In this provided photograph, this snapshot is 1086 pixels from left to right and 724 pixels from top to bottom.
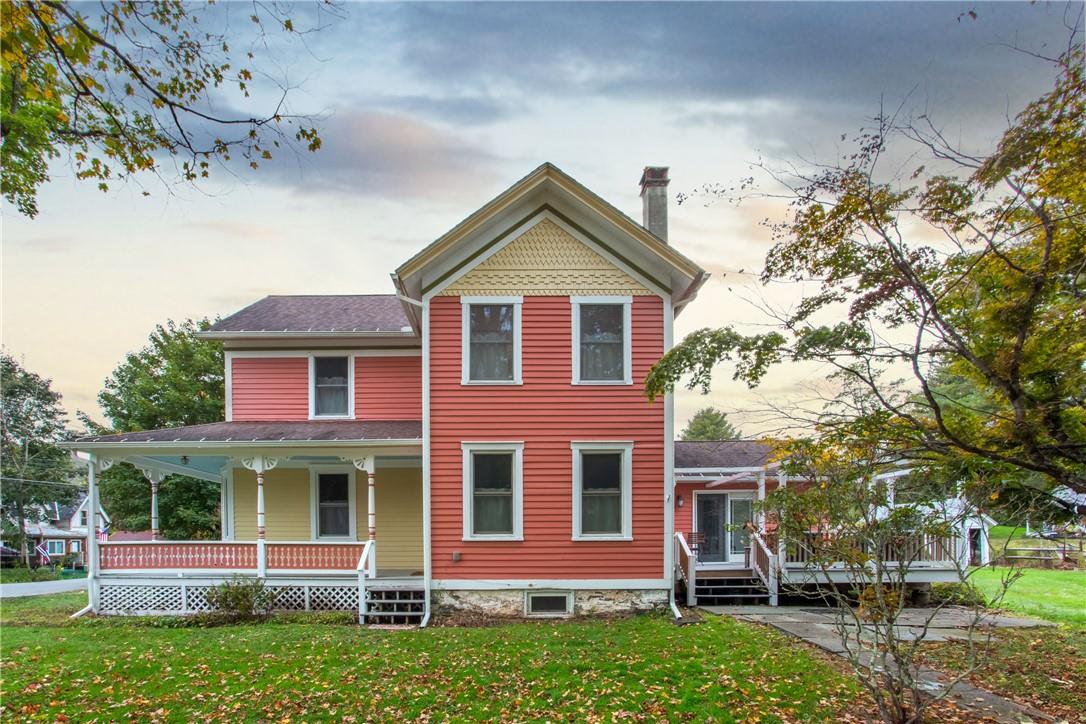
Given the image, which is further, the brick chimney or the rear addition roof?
the rear addition roof

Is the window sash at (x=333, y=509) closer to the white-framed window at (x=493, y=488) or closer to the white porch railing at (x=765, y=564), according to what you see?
the white-framed window at (x=493, y=488)

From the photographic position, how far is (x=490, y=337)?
39.7 ft

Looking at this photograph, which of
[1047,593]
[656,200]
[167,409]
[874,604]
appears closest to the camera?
[874,604]

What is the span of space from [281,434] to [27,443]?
30297 mm

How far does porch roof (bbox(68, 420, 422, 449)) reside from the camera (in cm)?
1246

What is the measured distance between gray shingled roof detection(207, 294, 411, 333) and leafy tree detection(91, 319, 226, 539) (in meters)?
13.4

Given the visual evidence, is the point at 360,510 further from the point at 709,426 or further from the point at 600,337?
the point at 709,426

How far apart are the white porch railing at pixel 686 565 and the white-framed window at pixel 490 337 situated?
16.0 ft

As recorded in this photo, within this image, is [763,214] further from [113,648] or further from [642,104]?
[113,648]

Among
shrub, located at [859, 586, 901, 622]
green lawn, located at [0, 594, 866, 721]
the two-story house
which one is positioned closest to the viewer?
shrub, located at [859, 586, 901, 622]

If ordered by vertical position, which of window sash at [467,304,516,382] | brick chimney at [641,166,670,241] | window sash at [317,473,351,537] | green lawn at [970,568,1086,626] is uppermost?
brick chimney at [641,166,670,241]

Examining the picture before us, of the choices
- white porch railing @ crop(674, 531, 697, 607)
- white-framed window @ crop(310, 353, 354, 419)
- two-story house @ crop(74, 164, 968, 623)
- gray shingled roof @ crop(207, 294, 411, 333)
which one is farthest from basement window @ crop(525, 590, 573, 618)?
gray shingled roof @ crop(207, 294, 411, 333)

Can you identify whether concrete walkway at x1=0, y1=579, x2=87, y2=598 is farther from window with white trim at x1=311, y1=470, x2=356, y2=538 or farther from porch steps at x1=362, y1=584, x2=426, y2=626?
porch steps at x1=362, y1=584, x2=426, y2=626

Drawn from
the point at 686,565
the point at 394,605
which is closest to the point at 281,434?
the point at 394,605
